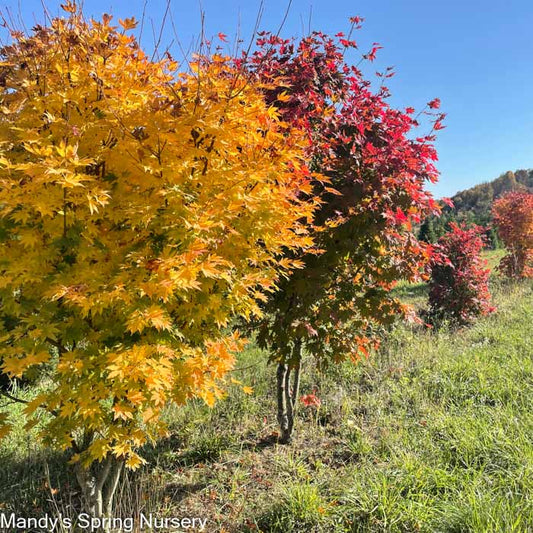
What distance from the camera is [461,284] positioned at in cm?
789

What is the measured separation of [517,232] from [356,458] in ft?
40.3

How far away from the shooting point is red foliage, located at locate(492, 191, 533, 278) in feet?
39.5

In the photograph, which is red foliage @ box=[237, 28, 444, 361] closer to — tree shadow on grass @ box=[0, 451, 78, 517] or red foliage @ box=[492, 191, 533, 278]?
tree shadow on grass @ box=[0, 451, 78, 517]

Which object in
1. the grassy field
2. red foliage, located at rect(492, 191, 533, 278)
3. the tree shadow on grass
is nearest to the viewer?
the grassy field

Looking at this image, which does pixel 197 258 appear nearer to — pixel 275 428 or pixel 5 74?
pixel 5 74

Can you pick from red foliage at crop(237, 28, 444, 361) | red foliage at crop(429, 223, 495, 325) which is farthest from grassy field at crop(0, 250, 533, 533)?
red foliage at crop(429, 223, 495, 325)

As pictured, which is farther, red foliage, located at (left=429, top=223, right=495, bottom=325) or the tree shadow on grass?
red foliage, located at (left=429, top=223, right=495, bottom=325)

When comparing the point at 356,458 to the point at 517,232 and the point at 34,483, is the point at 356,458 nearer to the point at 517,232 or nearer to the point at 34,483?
the point at 34,483

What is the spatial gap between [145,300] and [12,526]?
2.37 meters

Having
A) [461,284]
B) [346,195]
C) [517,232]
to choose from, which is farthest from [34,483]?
[517,232]

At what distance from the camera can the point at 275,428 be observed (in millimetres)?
4230

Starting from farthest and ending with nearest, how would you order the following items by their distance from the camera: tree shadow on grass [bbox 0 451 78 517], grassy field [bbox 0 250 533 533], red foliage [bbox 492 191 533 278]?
red foliage [bbox 492 191 533 278]
tree shadow on grass [bbox 0 451 78 517]
grassy field [bbox 0 250 533 533]

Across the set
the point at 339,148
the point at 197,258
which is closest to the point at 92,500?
the point at 197,258

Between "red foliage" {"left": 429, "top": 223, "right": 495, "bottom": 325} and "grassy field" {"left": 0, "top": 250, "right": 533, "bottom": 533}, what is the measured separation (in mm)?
2506
